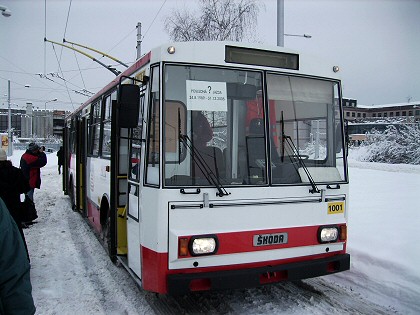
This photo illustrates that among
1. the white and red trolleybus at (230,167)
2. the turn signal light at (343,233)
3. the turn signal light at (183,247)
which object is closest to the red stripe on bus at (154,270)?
the white and red trolleybus at (230,167)

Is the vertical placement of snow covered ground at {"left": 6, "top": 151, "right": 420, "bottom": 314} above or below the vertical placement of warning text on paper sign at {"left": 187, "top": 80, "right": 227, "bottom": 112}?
below

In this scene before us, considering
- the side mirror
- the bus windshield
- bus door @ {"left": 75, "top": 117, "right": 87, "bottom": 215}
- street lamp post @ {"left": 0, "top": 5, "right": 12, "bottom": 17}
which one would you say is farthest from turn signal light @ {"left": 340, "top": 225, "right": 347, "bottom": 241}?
street lamp post @ {"left": 0, "top": 5, "right": 12, "bottom": 17}

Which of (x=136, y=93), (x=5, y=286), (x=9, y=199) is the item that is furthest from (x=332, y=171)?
(x=9, y=199)

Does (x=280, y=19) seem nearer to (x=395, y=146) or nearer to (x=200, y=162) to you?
(x=200, y=162)

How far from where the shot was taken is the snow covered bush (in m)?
23.1

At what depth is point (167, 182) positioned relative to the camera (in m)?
3.91

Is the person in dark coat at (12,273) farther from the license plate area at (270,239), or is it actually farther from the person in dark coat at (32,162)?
the person in dark coat at (32,162)

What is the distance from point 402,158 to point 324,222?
21711 millimetres

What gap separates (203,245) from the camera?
12.8 ft

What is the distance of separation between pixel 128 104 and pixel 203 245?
5.23 ft

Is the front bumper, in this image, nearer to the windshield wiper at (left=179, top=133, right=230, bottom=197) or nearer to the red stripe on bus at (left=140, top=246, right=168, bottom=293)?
the red stripe on bus at (left=140, top=246, right=168, bottom=293)

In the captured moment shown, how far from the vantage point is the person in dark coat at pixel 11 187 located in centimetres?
540

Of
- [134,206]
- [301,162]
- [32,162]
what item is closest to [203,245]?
[134,206]

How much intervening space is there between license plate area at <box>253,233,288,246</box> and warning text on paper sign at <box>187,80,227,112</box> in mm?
1394
